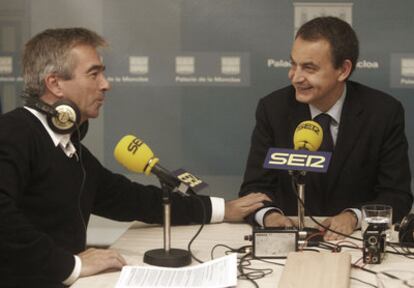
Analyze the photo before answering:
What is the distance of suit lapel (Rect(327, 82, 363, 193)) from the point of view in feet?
11.5

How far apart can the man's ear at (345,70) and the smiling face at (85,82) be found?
116 cm

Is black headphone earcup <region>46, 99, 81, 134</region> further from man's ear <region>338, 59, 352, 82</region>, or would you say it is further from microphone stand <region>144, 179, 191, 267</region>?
man's ear <region>338, 59, 352, 82</region>

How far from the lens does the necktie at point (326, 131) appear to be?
351 cm

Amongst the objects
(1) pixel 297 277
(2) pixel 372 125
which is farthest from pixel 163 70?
(1) pixel 297 277

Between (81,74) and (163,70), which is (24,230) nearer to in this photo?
(81,74)

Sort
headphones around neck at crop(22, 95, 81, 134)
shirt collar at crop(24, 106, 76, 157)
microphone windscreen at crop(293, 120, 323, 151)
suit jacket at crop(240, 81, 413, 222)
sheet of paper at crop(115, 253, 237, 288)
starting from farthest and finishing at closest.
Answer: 1. suit jacket at crop(240, 81, 413, 222)
2. microphone windscreen at crop(293, 120, 323, 151)
3. shirt collar at crop(24, 106, 76, 157)
4. headphones around neck at crop(22, 95, 81, 134)
5. sheet of paper at crop(115, 253, 237, 288)

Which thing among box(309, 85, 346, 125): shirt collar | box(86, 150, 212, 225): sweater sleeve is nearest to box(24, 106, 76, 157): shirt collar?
box(86, 150, 212, 225): sweater sleeve

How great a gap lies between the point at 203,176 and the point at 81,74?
1.76 meters

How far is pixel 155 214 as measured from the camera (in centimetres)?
314

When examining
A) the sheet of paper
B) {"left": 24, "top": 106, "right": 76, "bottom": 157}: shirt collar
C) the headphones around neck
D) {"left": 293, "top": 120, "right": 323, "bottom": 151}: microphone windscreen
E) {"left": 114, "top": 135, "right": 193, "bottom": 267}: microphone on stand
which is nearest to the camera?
the sheet of paper

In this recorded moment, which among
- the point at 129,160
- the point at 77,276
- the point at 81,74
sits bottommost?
the point at 77,276

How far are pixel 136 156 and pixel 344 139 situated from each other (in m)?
1.28

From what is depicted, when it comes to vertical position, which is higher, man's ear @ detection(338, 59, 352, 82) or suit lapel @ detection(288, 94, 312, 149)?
man's ear @ detection(338, 59, 352, 82)

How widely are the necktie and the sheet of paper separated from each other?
1124 mm
